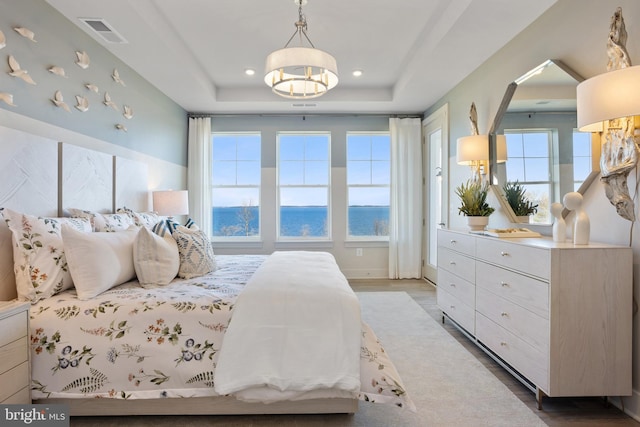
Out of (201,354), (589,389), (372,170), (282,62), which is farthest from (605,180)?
(372,170)

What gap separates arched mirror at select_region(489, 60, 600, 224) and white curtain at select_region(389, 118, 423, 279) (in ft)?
6.93

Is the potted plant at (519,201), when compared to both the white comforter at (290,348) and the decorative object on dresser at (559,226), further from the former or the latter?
the white comforter at (290,348)

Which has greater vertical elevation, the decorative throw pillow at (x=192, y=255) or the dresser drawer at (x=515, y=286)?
the decorative throw pillow at (x=192, y=255)

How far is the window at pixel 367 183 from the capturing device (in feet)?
17.6

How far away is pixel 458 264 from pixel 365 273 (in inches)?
96.7

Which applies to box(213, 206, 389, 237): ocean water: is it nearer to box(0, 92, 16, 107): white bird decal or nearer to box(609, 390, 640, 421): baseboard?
box(0, 92, 16, 107): white bird decal

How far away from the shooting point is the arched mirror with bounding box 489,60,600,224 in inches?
87.7

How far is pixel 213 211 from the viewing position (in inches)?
210

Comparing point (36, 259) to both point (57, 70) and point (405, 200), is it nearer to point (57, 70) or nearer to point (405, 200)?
point (57, 70)

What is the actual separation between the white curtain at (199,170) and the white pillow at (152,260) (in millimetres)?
2945

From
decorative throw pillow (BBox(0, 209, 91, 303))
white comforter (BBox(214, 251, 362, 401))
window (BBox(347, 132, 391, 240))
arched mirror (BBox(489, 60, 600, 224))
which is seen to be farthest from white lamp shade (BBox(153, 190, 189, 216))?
arched mirror (BBox(489, 60, 600, 224))

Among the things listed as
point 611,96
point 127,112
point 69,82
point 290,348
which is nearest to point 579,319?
point 611,96

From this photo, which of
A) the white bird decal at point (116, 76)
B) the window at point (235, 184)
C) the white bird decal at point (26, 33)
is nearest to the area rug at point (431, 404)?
the white bird decal at point (26, 33)

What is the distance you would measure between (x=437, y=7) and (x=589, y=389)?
2.81 m
